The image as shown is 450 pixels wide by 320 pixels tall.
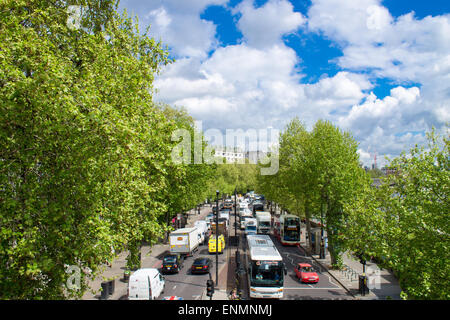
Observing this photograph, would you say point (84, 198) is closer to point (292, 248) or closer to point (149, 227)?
point (149, 227)

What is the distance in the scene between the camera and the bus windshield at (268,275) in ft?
64.3

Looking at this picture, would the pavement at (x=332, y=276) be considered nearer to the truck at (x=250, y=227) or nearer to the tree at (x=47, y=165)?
the truck at (x=250, y=227)

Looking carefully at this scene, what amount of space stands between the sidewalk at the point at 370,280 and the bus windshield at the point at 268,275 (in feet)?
15.0

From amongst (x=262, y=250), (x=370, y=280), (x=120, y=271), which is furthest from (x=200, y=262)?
(x=370, y=280)

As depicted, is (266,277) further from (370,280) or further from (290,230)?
(290,230)

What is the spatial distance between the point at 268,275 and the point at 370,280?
9929mm

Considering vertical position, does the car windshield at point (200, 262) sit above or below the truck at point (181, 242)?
below

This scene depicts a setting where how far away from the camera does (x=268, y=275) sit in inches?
775

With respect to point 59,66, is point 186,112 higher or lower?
higher

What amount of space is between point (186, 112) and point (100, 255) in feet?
133

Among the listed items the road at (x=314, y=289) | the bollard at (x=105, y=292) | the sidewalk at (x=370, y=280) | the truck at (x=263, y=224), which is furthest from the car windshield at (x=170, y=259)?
the truck at (x=263, y=224)

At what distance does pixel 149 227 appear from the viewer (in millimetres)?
12844
